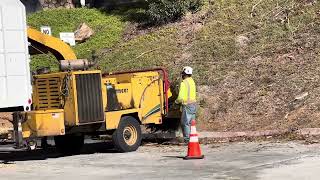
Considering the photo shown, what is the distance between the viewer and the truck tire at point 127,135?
1476 cm

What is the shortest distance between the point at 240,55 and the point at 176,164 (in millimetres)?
9001

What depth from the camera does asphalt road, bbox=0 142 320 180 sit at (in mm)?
10898

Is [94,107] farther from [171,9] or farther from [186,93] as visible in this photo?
[171,9]

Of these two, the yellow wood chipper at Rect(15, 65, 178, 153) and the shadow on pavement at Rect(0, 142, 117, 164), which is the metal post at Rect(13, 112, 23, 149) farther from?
the shadow on pavement at Rect(0, 142, 117, 164)

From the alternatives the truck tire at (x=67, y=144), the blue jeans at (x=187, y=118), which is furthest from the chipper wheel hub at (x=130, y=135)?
the truck tire at (x=67, y=144)

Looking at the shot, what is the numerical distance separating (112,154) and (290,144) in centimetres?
399

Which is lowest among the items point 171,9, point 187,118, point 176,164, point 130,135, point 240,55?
point 176,164

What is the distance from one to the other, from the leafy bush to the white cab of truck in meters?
12.3

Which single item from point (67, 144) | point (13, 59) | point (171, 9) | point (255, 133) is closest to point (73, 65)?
point (13, 59)

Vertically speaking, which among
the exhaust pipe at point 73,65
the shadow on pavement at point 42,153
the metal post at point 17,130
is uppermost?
the exhaust pipe at point 73,65

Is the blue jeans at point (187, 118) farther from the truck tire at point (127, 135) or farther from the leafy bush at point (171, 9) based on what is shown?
the leafy bush at point (171, 9)

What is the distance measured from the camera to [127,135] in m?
15.1

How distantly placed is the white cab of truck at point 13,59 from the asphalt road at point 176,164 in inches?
53.2

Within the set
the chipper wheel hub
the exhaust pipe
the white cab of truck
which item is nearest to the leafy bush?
the chipper wheel hub
